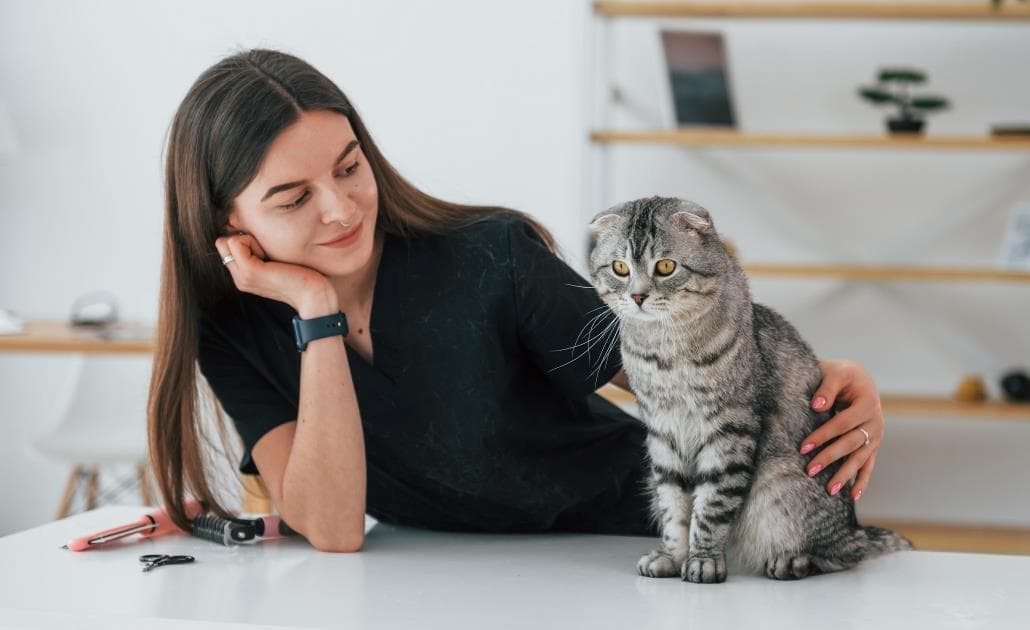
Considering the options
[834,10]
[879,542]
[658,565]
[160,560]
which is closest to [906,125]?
[834,10]

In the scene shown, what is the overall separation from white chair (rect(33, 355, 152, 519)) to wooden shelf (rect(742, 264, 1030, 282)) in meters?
1.92

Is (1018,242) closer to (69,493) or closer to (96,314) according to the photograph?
(96,314)

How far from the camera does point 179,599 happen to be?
111 cm

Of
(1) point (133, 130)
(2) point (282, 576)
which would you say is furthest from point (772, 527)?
(1) point (133, 130)

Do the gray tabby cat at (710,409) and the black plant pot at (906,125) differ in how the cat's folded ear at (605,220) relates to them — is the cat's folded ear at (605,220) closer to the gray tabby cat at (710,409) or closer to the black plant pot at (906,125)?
the gray tabby cat at (710,409)

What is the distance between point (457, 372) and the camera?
1.45m

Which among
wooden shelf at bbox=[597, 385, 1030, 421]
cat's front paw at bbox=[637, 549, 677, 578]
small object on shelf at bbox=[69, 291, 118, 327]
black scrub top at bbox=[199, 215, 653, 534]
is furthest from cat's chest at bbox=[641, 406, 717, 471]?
small object on shelf at bbox=[69, 291, 118, 327]

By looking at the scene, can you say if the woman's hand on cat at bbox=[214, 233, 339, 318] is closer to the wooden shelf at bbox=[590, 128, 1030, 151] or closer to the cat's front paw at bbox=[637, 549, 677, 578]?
the cat's front paw at bbox=[637, 549, 677, 578]

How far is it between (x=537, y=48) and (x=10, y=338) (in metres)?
1.82

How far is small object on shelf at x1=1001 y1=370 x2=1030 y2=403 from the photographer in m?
3.11

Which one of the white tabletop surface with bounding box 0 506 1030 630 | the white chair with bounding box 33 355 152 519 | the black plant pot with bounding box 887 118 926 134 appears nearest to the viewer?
the white tabletop surface with bounding box 0 506 1030 630

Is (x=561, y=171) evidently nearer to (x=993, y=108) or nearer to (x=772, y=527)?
(x=993, y=108)

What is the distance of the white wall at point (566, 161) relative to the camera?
129 inches

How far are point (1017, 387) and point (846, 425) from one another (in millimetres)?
2167
